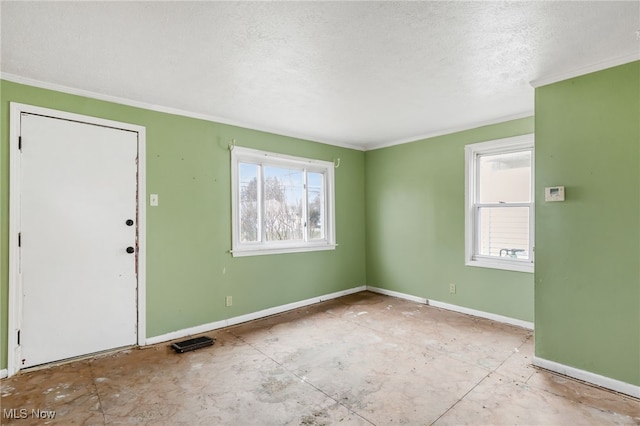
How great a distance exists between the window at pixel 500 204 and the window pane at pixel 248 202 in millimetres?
2683

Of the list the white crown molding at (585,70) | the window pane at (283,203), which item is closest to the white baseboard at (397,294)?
the window pane at (283,203)

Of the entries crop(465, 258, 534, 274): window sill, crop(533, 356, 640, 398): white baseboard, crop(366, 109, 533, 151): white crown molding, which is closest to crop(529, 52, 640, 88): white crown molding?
crop(366, 109, 533, 151): white crown molding

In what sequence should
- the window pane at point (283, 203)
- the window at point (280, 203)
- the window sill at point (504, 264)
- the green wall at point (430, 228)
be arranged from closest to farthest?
1. the window sill at point (504, 264)
2. the green wall at point (430, 228)
3. the window at point (280, 203)
4. the window pane at point (283, 203)

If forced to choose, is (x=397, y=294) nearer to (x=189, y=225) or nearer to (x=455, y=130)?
(x=455, y=130)

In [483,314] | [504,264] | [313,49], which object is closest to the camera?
[313,49]

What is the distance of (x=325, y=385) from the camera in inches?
94.9

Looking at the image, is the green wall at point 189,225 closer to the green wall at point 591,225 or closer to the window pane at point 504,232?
the window pane at point 504,232

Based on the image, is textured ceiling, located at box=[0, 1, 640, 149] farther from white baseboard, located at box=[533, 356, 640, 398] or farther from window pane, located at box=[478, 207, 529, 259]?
white baseboard, located at box=[533, 356, 640, 398]

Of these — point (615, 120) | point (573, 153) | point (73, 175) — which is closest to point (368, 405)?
point (573, 153)

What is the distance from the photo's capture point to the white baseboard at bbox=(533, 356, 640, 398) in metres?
2.23

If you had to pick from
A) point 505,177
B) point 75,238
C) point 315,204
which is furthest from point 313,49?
point 505,177

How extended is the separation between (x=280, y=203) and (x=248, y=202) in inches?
19.2

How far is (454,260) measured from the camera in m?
4.16

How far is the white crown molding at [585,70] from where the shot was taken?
2232 mm
